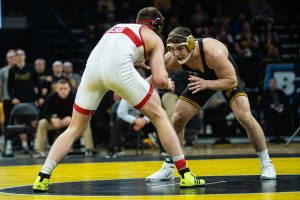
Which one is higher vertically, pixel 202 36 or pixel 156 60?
pixel 202 36

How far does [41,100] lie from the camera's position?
47.3 feet

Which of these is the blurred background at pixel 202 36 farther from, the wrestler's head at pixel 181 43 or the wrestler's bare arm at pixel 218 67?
the wrestler's head at pixel 181 43

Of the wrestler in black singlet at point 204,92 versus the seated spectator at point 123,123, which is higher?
the wrestler in black singlet at point 204,92

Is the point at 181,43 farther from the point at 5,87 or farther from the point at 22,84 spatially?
the point at 5,87

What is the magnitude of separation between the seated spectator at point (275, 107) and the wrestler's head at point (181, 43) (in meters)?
7.94

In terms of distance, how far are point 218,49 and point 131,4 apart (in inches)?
488

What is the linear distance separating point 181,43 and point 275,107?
8089mm

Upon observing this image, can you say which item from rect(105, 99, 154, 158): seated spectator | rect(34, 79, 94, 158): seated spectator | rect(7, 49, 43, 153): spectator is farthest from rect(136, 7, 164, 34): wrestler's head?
rect(7, 49, 43, 153): spectator

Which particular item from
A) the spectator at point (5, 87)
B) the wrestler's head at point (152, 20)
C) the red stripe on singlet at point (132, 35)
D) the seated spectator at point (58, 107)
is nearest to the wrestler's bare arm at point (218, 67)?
the wrestler's head at point (152, 20)

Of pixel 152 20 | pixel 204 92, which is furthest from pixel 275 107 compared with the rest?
pixel 152 20

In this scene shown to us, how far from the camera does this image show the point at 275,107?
49.7 ft

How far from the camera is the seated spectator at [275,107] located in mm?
15148

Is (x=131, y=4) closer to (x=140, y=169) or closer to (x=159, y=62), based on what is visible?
(x=140, y=169)

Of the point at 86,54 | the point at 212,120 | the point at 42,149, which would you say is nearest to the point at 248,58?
the point at 212,120
